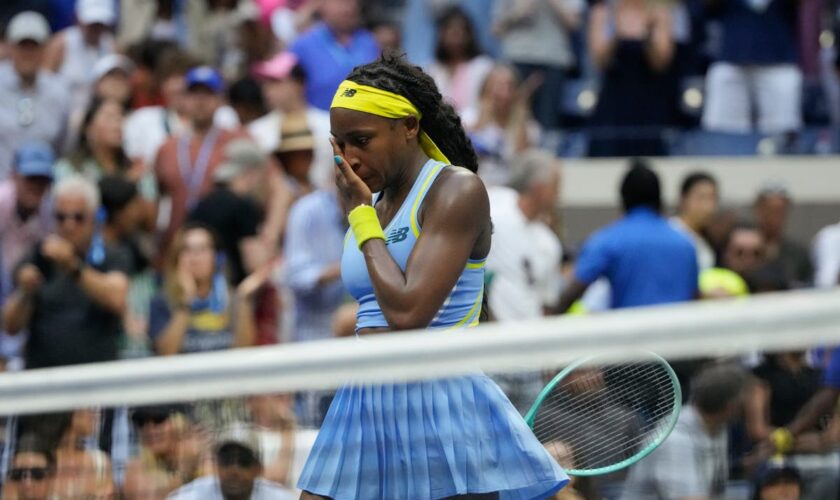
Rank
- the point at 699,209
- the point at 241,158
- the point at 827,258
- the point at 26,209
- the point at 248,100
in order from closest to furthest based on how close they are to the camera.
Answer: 1. the point at 26,209
2. the point at 241,158
3. the point at 699,209
4. the point at 827,258
5. the point at 248,100

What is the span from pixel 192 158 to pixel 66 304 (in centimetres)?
196

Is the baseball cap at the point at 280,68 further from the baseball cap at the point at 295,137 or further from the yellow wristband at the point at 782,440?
the yellow wristband at the point at 782,440

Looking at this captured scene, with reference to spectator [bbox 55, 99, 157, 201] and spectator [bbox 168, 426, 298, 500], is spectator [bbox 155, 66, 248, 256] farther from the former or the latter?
spectator [bbox 168, 426, 298, 500]

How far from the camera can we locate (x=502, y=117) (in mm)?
10867

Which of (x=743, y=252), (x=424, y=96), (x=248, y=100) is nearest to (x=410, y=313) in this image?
(x=424, y=96)

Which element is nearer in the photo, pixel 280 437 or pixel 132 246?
pixel 280 437

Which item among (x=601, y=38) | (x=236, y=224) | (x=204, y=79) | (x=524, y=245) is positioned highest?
(x=601, y=38)

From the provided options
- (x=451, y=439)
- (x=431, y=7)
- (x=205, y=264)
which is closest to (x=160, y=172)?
(x=205, y=264)

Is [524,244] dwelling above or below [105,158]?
below

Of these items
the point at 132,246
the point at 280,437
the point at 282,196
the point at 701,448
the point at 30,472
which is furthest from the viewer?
the point at 282,196

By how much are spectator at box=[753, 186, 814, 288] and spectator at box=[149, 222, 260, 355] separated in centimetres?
357

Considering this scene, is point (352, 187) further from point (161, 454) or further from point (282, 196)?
point (282, 196)

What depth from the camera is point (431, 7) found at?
40.2 ft

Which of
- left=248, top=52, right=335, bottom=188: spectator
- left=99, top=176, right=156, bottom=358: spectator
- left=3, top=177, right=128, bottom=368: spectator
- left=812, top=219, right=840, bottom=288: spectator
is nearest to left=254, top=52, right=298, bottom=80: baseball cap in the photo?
left=248, top=52, right=335, bottom=188: spectator
